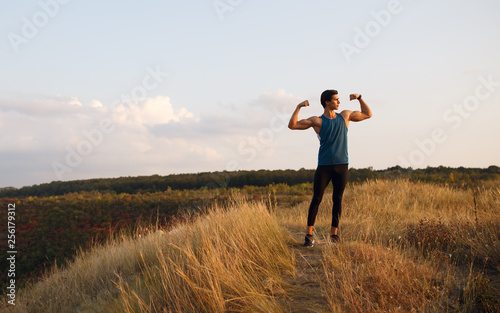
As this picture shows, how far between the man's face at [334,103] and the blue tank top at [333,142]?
19 cm

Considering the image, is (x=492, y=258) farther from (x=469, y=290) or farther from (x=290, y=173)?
(x=290, y=173)

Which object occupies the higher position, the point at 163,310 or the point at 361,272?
the point at 361,272

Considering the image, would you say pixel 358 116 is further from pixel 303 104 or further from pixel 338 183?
pixel 338 183

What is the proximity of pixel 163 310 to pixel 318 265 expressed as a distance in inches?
86.0

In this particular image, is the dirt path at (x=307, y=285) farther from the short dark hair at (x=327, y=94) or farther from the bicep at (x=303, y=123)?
the short dark hair at (x=327, y=94)

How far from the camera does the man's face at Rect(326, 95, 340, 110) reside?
5.62 meters

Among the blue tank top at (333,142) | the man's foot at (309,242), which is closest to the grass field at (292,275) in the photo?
the man's foot at (309,242)

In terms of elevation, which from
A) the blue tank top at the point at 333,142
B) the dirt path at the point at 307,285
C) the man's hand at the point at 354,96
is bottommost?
the dirt path at the point at 307,285

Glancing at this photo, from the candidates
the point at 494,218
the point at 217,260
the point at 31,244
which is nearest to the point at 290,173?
the point at 31,244

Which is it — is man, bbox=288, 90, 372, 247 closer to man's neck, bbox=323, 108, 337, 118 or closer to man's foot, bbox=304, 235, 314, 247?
man's neck, bbox=323, 108, 337, 118

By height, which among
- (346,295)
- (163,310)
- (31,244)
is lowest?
(31,244)

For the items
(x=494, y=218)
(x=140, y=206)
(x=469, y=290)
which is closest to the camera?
(x=469, y=290)

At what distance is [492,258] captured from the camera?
542 cm

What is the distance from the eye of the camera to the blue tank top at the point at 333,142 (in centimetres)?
550
